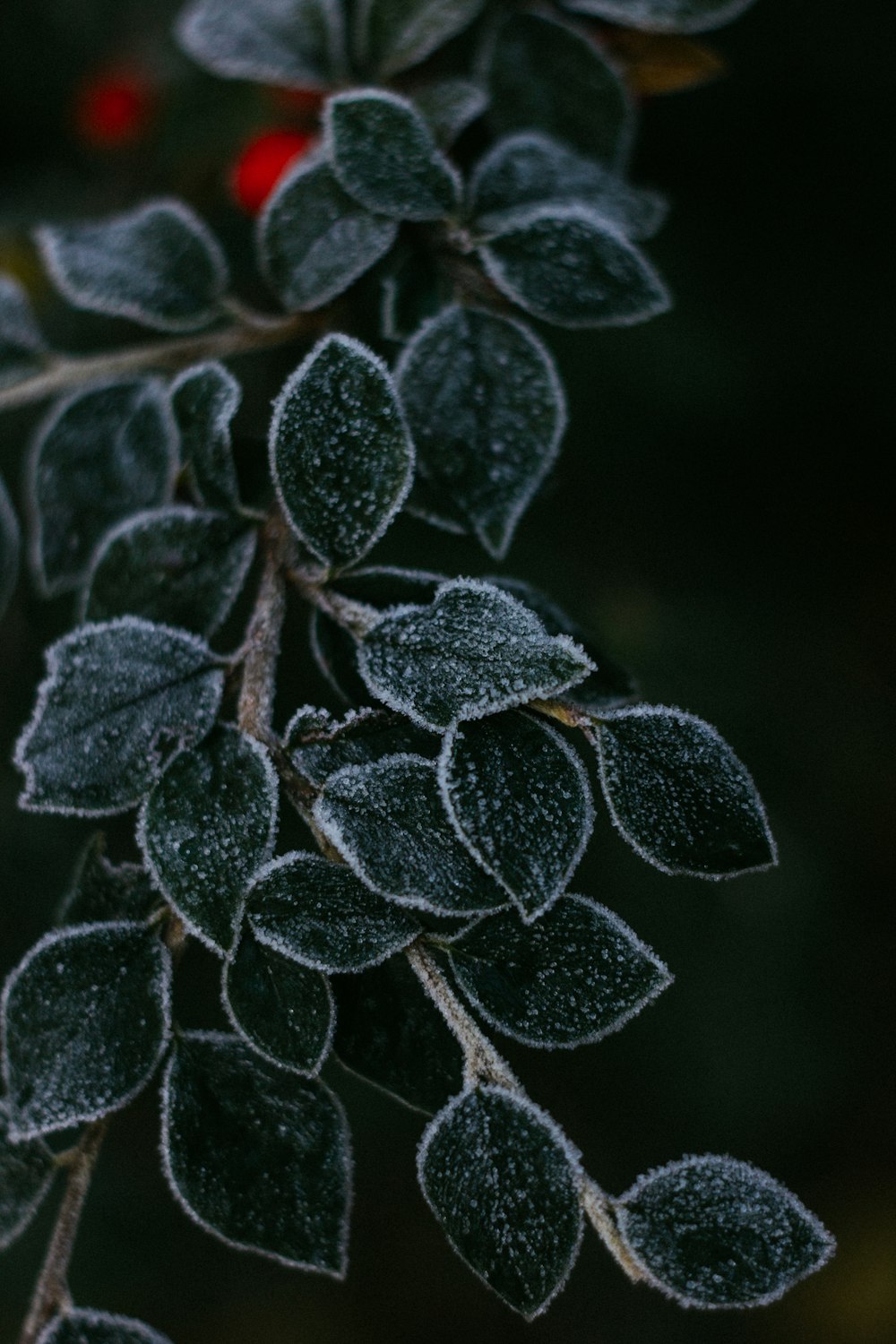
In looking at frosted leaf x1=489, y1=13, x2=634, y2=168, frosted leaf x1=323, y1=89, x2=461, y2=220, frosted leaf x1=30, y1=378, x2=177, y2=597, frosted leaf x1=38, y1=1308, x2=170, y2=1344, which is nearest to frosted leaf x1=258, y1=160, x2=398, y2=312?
frosted leaf x1=323, y1=89, x2=461, y2=220

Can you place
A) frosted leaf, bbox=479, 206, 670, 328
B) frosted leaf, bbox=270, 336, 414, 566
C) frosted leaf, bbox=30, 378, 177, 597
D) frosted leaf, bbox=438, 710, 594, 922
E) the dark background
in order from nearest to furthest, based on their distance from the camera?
frosted leaf, bbox=438, 710, 594, 922 < frosted leaf, bbox=270, 336, 414, 566 < frosted leaf, bbox=479, 206, 670, 328 < frosted leaf, bbox=30, 378, 177, 597 < the dark background

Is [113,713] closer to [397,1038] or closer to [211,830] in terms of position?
[211,830]

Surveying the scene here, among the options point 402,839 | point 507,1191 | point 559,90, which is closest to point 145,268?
point 559,90

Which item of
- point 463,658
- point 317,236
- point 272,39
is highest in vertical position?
point 272,39

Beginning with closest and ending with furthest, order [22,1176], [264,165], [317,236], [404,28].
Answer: [22,1176] → [317,236] → [404,28] → [264,165]

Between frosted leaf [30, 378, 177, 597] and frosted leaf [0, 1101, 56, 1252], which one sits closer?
frosted leaf [0, 1101, 56, 1252]

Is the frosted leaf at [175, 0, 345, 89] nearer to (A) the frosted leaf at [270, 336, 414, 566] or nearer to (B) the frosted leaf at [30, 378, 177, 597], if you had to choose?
(B) the frosted leaf at [30, 378, 177, 597]

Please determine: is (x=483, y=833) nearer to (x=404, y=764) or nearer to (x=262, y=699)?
(x=404, y=764)
